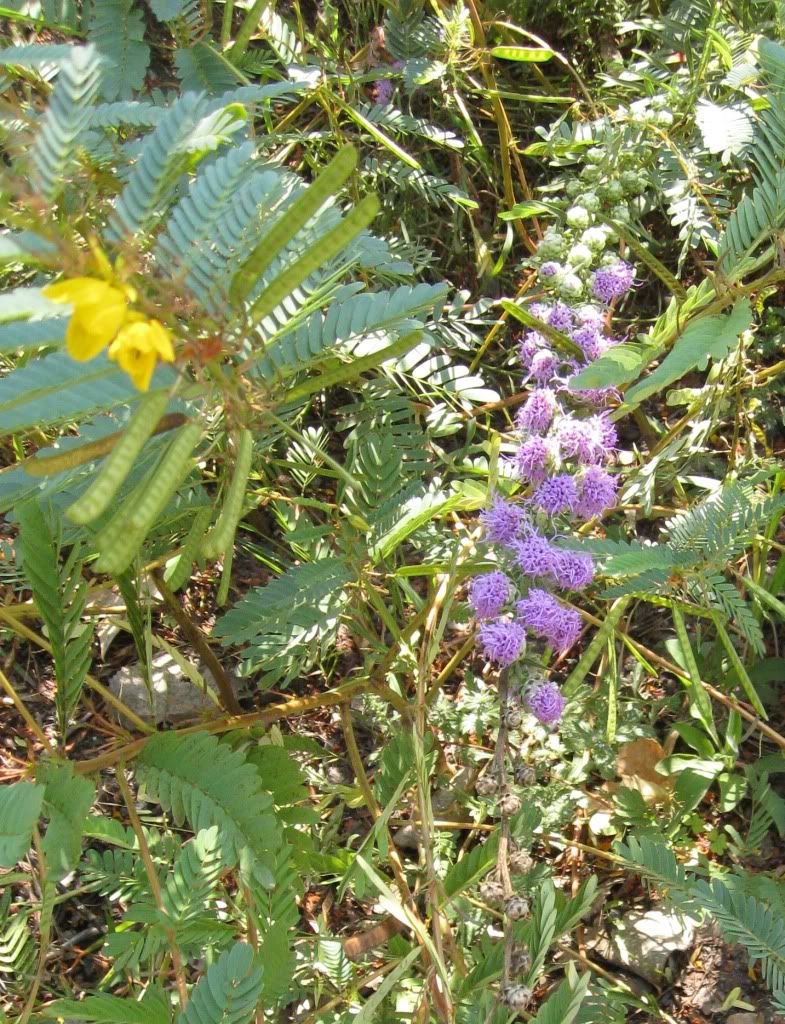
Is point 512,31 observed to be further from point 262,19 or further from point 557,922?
point 557,922

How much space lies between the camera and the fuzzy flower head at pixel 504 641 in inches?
48.7

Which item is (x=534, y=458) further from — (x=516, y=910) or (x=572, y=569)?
(x=516, y=910)

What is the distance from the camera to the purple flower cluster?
4.15ft

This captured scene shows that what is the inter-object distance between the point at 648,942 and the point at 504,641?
2.94ft

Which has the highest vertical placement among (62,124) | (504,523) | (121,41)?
(121,41)

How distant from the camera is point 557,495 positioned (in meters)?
1.32

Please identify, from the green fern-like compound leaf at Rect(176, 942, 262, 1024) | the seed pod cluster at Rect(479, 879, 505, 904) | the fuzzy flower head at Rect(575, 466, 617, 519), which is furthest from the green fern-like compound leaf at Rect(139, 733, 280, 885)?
the fuzzy flower head at Rect(575, 466, 617, 519)

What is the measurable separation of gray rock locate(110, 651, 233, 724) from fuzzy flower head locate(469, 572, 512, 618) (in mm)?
794

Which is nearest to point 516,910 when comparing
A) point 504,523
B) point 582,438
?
point 504,523

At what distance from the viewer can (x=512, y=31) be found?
81.4 inches

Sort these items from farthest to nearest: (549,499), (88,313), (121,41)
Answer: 1. (121,41)
2. (549,499)
3. (88,313)

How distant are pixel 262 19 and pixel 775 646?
166cm

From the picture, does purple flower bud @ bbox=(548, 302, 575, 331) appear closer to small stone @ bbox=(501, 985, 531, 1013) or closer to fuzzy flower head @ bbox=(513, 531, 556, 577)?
fuzzy flower head @ bbox=(513, 531, 556, 577)

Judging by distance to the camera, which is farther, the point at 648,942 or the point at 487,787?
the point at 648,942
